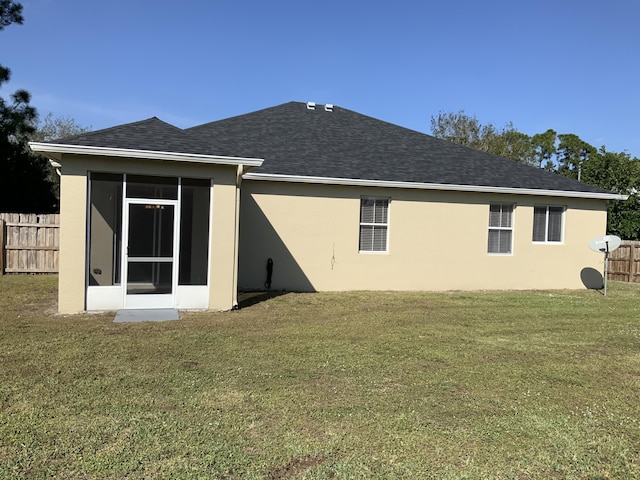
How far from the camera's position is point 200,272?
9.77 metres

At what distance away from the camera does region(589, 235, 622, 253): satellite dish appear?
46.4 feet

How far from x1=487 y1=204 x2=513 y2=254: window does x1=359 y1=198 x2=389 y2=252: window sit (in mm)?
3330

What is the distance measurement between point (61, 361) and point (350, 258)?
8464 mm

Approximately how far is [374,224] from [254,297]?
4092 millimetres

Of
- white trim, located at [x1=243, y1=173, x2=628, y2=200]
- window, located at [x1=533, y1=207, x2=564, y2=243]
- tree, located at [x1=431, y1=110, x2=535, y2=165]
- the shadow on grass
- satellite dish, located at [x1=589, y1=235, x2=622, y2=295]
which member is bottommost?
the shadow on grass

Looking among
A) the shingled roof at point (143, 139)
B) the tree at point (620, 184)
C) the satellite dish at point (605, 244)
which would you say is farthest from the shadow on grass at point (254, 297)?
the tree at point (620, 184)

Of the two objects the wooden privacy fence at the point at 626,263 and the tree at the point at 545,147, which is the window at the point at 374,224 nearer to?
the wooden privacy fence at the point at 626,263

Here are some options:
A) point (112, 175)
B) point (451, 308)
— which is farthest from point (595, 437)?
point (112, 175)

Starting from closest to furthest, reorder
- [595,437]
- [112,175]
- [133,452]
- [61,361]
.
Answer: [133,452] → [595,437] → [61,361] → [112,175]

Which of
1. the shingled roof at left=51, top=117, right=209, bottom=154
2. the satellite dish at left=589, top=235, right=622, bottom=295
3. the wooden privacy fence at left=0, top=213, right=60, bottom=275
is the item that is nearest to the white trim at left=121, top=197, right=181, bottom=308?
the shingled roof at left=51, top=117, right=209, bottom=154

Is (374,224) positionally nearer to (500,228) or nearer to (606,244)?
(500,228)

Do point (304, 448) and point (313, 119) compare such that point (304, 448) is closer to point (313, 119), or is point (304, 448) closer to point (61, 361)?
point (61, 361)

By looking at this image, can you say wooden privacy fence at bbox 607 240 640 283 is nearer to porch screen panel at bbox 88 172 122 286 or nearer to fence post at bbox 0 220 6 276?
porch screen panel at bbox 88 172 122 286

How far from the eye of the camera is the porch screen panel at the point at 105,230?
9148 mm
